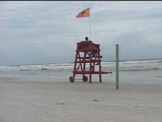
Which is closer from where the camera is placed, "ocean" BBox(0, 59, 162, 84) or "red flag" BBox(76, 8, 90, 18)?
"red flag" BBox(76, 8, 90, 18)

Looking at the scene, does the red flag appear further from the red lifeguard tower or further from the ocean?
the ocean

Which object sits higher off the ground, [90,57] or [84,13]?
[84,13]

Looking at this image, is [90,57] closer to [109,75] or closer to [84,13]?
[84,13]

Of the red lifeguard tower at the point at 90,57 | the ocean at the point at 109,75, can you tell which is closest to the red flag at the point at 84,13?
the red lifeguard tower at the point at 90,57

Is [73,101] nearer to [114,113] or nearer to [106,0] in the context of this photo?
[114,113]

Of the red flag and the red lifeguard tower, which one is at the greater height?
the red flag

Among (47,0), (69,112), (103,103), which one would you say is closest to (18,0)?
(47,0)

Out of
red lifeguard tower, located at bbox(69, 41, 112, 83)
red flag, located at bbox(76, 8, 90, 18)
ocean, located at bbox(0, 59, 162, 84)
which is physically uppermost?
red flag, located at bbox(76, 8, 90, 18)

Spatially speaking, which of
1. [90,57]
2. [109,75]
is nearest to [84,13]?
[90,57]

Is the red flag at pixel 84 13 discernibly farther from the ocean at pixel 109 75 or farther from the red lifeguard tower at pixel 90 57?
the ocean at pixel 109 75

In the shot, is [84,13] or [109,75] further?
[109,75]

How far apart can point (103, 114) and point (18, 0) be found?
3053 millimetres

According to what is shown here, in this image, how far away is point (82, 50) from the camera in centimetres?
1169

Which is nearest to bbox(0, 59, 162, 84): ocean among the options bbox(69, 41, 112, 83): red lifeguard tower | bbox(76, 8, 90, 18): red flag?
bbox(69, 41, 112, 83): red lifeguard tower
